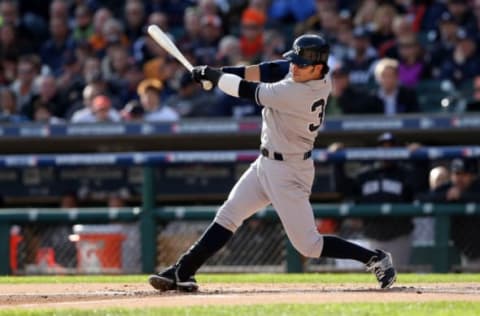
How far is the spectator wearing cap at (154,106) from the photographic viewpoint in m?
11.4

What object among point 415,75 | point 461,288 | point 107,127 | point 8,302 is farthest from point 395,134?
point 8,302

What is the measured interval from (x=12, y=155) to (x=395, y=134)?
12.4 ft

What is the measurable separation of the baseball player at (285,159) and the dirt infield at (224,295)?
0.22 m

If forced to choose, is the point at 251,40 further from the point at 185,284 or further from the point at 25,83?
the point at 185,284

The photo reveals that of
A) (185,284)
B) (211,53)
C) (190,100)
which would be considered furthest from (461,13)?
(185,284)

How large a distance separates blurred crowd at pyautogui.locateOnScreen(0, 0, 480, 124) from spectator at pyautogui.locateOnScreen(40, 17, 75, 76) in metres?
0.01

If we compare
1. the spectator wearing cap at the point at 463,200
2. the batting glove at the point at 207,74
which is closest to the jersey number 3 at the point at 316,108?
the batting glove at the point at 207,74

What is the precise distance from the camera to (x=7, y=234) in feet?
35.5

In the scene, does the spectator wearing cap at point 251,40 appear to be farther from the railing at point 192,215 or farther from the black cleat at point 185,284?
the black cleat at point 185,284

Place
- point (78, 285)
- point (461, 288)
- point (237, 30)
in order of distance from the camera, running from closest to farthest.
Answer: point (461, 288) → point (78, 285) → point (237, 30)

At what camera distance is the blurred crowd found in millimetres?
11484

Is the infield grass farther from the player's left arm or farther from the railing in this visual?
A: the player's left arm

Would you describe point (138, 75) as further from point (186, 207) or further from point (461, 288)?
point (461, 288)

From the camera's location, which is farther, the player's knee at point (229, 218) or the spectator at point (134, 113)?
the spectator at point (134, 113)
